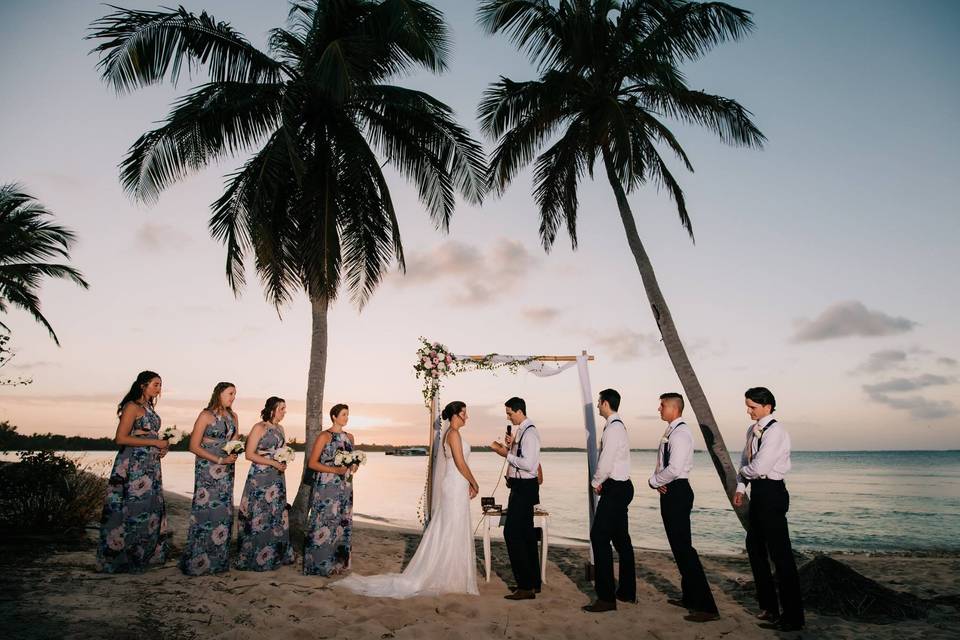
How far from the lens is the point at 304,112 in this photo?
9922 millimetres

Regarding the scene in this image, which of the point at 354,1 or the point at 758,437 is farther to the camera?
the point at 354,1

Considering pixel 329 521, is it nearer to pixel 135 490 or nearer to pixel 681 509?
pixel 135 490

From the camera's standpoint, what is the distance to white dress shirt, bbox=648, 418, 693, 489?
19.7 feet

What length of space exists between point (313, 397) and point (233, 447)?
264cm

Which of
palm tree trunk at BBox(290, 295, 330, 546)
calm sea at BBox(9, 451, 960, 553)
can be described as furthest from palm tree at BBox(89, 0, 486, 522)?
calm sea at BBox(9, 451, 960, 553)

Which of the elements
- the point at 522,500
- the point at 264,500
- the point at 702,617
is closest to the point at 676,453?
the point at 702,617

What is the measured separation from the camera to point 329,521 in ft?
24.3

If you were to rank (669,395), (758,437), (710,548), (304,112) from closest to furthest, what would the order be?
(758,437) → (669,395) → (304,112) → (710,548)

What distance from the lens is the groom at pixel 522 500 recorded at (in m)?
6.85

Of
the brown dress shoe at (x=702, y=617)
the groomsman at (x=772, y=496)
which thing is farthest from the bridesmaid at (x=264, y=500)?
the groomsman at (x=772, y=496)

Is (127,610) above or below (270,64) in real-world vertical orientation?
below

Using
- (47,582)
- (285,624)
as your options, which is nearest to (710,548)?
(285,624)

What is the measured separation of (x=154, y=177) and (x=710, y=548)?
50.7ft

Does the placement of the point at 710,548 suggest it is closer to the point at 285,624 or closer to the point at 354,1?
the point at 285,624
